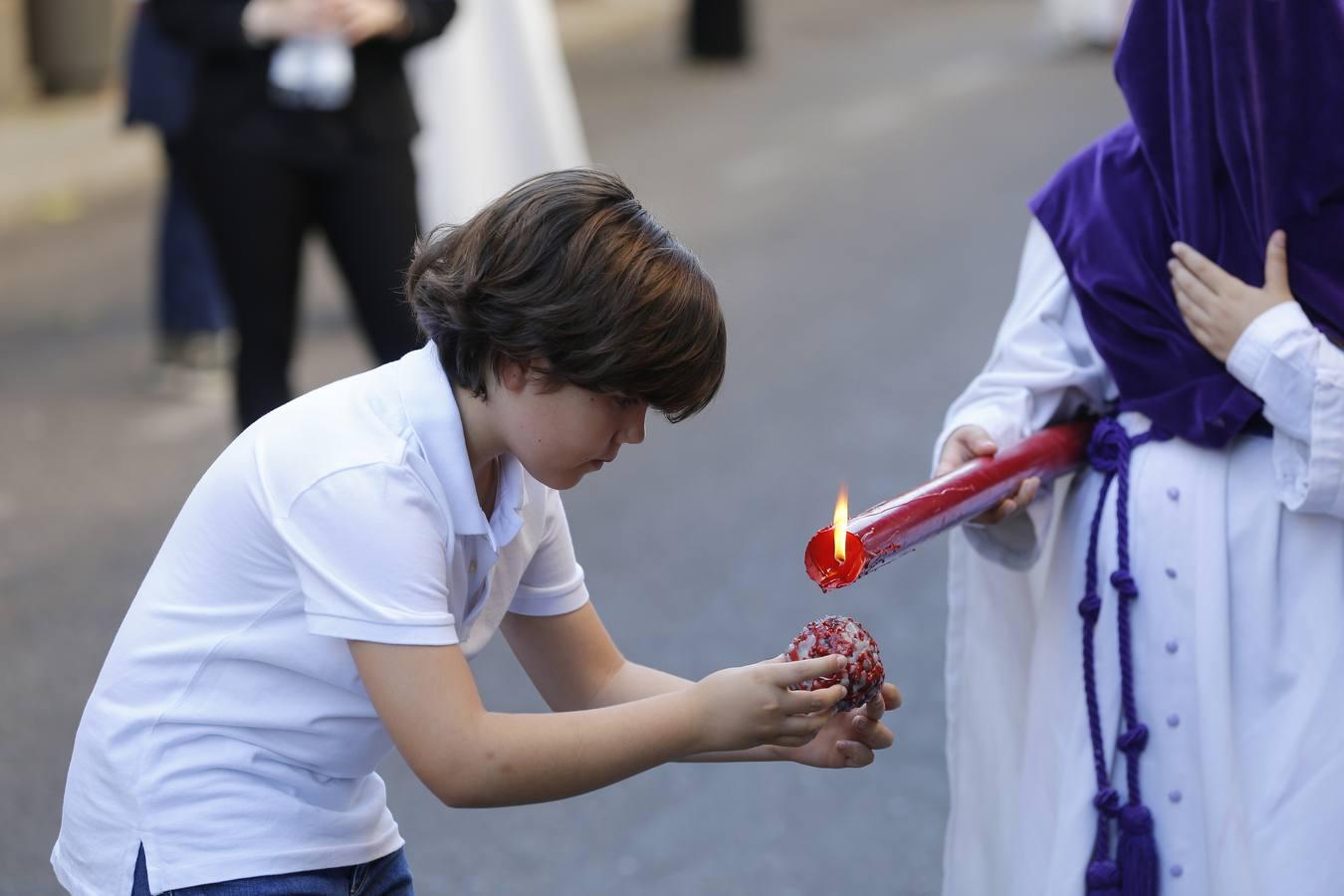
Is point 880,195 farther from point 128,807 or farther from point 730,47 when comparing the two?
point 128,807

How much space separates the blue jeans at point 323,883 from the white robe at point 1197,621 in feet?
3.10

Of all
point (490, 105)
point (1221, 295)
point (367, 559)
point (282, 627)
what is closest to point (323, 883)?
point (282, 627)

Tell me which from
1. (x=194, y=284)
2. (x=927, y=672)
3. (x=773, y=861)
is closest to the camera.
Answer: (x=773, y=861)

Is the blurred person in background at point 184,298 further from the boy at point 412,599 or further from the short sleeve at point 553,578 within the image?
the boy at point 412,599

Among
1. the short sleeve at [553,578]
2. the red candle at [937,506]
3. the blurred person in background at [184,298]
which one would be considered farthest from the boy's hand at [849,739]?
the blurred person in background at [184,298]

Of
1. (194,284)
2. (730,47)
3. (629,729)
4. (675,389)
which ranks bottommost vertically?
(730,47)

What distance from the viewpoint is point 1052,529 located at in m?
2.76

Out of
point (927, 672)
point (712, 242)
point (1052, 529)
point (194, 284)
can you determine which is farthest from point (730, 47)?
point (1052, 529)

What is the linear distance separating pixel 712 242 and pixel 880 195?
1.39 meters

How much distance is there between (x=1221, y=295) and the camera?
248cm

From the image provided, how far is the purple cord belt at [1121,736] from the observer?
2.52 metres

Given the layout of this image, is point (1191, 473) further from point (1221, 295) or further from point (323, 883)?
point (323, 883)

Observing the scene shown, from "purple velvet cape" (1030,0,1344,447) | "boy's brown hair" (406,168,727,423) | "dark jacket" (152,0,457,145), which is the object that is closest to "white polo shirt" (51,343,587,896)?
→ "boy's brown hair" (406,168,727,423)

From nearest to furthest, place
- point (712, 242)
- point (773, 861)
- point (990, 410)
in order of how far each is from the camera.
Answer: point (990, 410) < point (773, 861) < point (712, 242)
